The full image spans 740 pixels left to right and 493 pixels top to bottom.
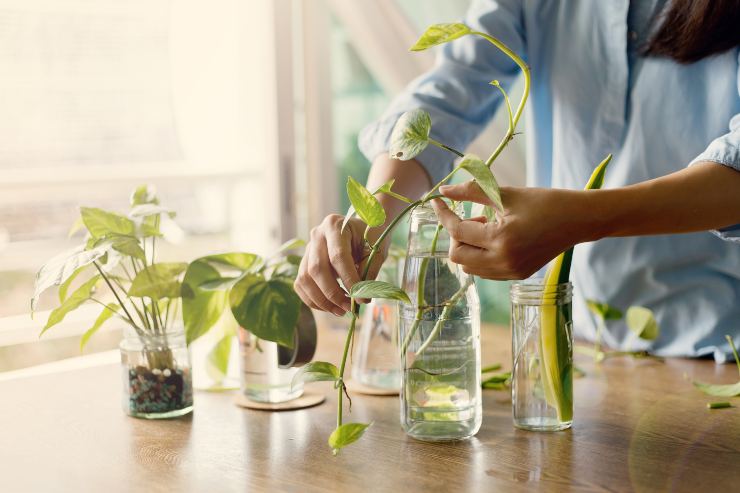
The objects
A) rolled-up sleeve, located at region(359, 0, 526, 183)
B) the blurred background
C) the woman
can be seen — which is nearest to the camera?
the woman

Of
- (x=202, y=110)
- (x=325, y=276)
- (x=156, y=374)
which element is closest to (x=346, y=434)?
(x=325, y=276)

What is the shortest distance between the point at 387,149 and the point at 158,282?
16.0 inches

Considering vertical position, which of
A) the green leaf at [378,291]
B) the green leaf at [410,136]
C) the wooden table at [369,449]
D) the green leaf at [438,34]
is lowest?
the wooden table at [369,449]

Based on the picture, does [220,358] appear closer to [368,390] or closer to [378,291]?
[368,390]

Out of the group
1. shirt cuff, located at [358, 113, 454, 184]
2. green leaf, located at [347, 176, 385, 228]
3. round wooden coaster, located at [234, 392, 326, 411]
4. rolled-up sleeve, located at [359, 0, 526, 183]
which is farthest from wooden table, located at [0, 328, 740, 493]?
rolled-up sleeve, located at [359, 0, 526, 183]

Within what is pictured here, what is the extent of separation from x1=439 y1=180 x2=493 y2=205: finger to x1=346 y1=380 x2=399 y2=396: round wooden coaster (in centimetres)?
37

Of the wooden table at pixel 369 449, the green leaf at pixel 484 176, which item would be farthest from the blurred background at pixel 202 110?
the green leaf at pixel 484 176

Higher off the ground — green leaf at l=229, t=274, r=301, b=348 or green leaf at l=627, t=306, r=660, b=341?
green leaf at l=229, t=274, r=301, b=348

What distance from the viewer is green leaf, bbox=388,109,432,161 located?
81cm

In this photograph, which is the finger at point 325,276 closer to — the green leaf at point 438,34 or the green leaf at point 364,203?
the green leaf at point 364,203

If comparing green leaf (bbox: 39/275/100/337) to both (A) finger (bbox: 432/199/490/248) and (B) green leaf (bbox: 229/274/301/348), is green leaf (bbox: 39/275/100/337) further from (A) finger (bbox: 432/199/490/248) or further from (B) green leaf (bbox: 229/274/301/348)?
(A) finger (bbox: 432/199/490/248)

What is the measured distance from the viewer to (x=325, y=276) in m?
0.95

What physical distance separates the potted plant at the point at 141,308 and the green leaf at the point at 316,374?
0.72 ft

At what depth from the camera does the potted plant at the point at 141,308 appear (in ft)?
3.34
